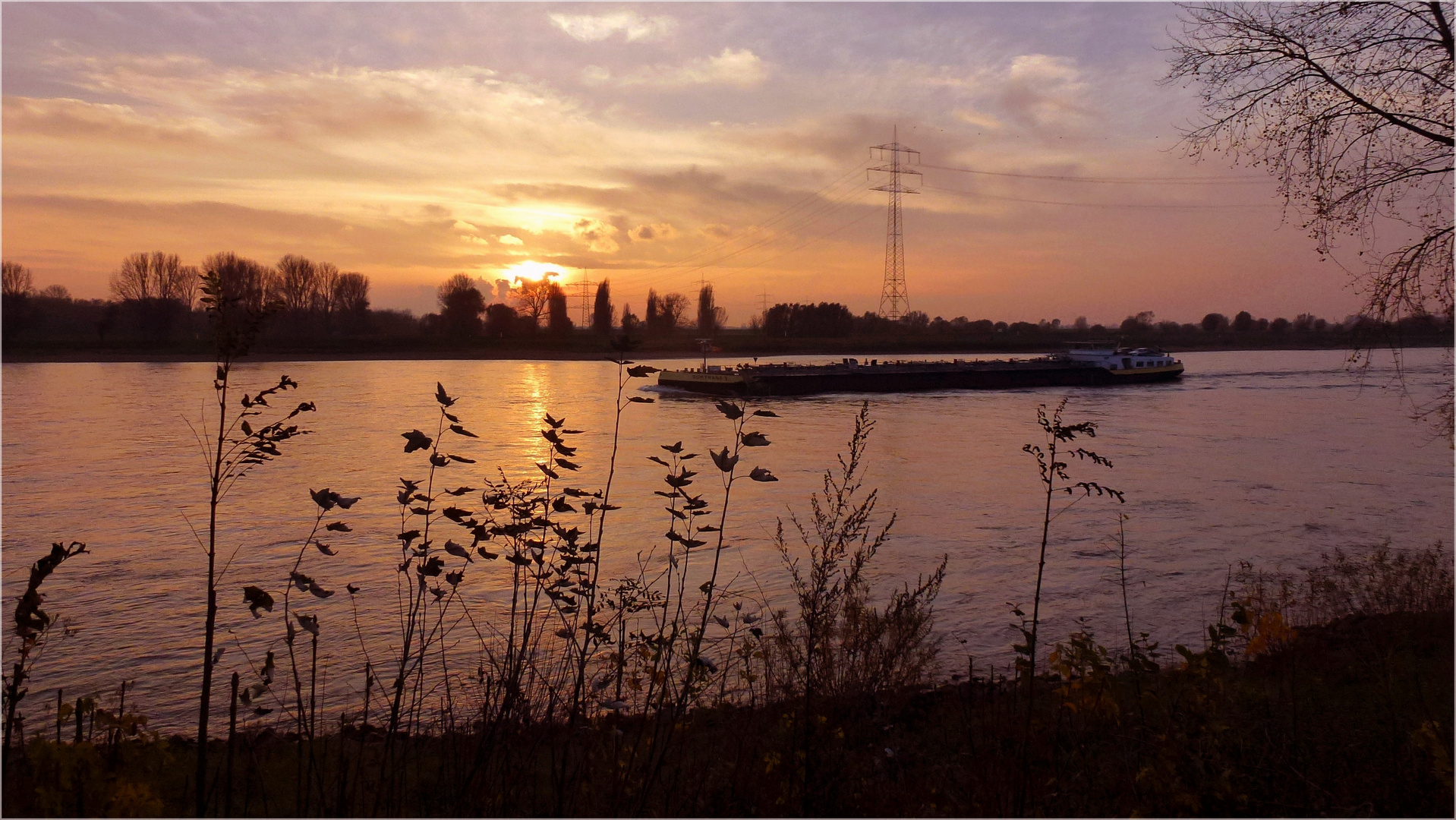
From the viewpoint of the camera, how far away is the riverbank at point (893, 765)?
364 cm

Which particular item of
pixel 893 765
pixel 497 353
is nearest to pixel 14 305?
pixel 497 353

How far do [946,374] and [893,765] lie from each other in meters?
58.8

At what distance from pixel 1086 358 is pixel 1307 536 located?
60722 millimetres

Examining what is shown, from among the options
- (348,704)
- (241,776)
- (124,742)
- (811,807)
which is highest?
(124,742)

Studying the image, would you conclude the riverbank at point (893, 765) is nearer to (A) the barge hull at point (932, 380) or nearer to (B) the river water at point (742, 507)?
(B) the river water at point (742, 507)

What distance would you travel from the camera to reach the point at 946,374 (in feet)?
203

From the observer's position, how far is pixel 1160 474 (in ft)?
73.9

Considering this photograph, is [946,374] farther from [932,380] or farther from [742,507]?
[742,507]

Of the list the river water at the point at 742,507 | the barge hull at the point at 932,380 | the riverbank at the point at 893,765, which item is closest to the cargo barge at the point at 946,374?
the barge hull at the point at 932,380

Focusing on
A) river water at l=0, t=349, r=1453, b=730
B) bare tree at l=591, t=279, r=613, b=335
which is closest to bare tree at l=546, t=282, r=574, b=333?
bare tree at l=591, t=279, r=613, b=335

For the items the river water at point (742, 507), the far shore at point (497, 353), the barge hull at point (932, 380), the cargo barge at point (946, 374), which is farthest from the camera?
the far shore at point (497, 353)

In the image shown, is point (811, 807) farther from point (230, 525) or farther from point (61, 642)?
point (230, 525)

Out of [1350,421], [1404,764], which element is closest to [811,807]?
[1404,764]

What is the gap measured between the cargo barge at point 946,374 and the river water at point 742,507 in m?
13.3
